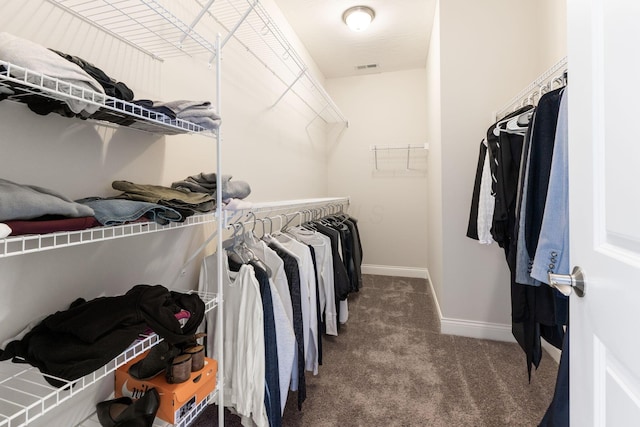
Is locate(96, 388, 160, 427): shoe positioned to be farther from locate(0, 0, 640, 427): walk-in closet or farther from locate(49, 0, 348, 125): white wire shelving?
locate(49, 0, 348, 125): white wire shelving

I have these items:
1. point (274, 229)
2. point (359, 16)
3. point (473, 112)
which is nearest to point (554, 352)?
point (473, 112)

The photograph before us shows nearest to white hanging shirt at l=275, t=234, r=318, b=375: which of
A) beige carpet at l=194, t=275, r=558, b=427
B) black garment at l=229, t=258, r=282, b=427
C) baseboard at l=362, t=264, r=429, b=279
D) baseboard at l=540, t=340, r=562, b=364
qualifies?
beige carpet at l=194, t=275, r=558, b=427

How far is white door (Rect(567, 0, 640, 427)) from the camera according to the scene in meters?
0.47

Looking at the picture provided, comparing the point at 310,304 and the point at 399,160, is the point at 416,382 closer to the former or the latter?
the point at 310,304

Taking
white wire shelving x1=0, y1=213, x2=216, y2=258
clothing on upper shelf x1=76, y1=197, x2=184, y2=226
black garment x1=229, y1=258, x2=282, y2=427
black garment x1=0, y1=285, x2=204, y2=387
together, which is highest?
clothing on upper shelf x1=76, y1=197, x2=184, y2=226

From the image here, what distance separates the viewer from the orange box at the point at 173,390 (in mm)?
925

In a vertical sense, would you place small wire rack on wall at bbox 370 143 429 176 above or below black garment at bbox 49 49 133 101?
above

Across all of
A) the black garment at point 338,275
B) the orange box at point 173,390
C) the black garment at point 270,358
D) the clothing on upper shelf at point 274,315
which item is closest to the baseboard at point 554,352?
the black garment at point 338,275

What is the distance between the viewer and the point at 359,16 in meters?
2.46

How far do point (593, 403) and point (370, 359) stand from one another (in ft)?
5.15

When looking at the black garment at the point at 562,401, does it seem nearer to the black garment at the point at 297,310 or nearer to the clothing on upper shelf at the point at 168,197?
the black garment at the point at 297,310

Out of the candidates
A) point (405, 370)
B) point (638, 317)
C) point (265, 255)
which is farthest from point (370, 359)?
point (638, 317)

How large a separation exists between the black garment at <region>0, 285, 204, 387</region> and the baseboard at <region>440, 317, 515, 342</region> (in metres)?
2.10

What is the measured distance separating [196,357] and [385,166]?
330cm
